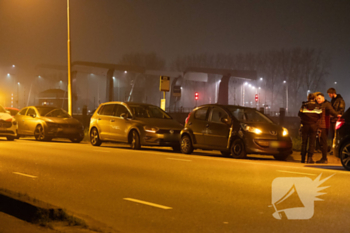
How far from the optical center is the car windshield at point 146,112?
18969mm

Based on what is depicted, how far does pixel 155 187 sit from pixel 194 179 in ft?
4.20

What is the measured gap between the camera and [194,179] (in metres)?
9.91

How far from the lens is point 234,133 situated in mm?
14805

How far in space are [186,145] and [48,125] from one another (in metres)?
8.97

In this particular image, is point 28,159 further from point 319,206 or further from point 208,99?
point 208,99

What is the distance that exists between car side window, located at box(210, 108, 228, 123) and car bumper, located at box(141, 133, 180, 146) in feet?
7.44

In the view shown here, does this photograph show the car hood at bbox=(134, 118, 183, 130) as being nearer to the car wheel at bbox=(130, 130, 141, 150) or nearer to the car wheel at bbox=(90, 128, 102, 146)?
the car wheel at bbox=(130, 130, 141, 150)

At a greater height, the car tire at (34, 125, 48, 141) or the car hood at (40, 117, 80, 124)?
the car hood at (40, 117, 80, 124)

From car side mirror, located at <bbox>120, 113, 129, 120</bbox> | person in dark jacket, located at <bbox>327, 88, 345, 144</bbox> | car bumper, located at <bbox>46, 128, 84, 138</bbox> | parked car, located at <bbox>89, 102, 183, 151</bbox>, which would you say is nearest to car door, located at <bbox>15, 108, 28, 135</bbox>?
car bumper, located at <bbox>46, 128, 84, 138</bbox>

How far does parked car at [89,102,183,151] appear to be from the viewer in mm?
17688

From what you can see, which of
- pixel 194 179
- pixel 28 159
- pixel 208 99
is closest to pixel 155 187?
pixel 194 179

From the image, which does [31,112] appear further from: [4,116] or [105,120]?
[105,120]

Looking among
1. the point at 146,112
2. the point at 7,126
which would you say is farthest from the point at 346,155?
the point at 7,126

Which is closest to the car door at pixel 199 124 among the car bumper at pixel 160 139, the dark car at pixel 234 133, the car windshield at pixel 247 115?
the dark car at pixel 234 133
